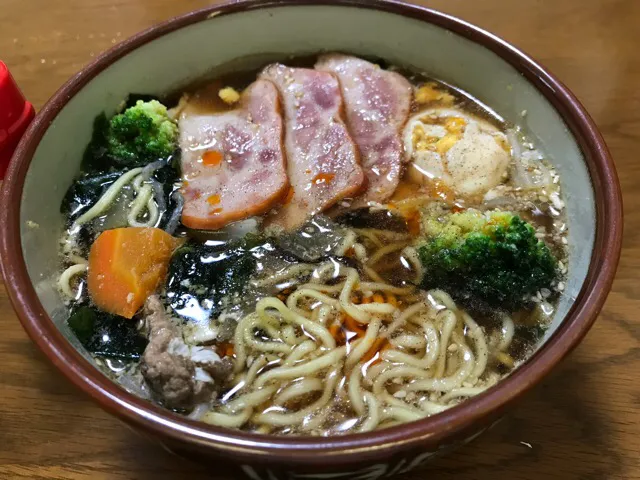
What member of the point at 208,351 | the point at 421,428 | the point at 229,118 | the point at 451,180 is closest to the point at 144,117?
the point at 229,118

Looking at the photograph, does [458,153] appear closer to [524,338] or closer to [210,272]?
[524,338]

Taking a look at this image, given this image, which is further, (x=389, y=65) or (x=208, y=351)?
(x=389, y=65)

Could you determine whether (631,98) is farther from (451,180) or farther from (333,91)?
(333,91)

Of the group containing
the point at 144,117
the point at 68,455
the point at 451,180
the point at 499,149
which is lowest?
the point at 68,455

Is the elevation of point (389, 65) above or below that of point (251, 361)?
above

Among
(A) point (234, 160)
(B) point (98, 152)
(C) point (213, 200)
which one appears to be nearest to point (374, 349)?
(C) point (213, 200)

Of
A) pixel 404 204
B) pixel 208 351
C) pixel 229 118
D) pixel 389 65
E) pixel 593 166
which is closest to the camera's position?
pixel 208 351
